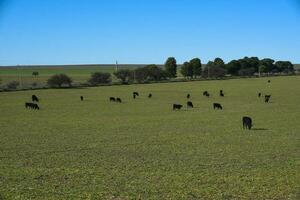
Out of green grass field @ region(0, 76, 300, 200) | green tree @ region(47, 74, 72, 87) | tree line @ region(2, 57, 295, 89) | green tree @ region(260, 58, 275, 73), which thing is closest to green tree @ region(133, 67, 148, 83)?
tree line @ region(2, 57, 295, 89)

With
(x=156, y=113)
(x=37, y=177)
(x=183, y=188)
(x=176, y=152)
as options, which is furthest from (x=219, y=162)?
(x=156, y=113)

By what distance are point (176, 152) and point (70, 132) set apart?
27.6 ft

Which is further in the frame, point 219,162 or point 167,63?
point 167,63

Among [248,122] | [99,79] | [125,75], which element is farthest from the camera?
[125,75]

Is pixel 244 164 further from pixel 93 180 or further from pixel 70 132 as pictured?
pixel 70 132

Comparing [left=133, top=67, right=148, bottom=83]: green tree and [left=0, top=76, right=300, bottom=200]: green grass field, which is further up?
[left=133, top=67, right=148, bottom=83]: green tree

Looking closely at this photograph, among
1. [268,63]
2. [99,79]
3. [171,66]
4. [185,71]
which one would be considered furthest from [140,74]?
[268,63]

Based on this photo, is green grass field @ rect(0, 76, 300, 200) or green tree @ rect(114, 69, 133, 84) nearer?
green grass field @ rect(0, 76, 300, 200)

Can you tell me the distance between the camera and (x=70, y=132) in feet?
79.8

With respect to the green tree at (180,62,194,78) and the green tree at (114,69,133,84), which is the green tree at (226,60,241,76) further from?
the green tree at (114,69,133,84)

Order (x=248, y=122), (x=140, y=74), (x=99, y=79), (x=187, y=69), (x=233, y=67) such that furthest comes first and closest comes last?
1. (x=233, y=67)
2. (x=187, y=69)
3. (x=140, y=74)
4. (x=99, y=79)
5. (x=248, y=122)

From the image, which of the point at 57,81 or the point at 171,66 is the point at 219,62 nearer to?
the point at 171,66

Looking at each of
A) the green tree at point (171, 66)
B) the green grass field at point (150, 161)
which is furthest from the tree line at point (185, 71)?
the green grass field at point (150, 161)

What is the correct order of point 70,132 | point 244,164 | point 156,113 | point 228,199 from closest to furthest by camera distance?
point 228,199
point 244,164
point 70,132
point 156,113
